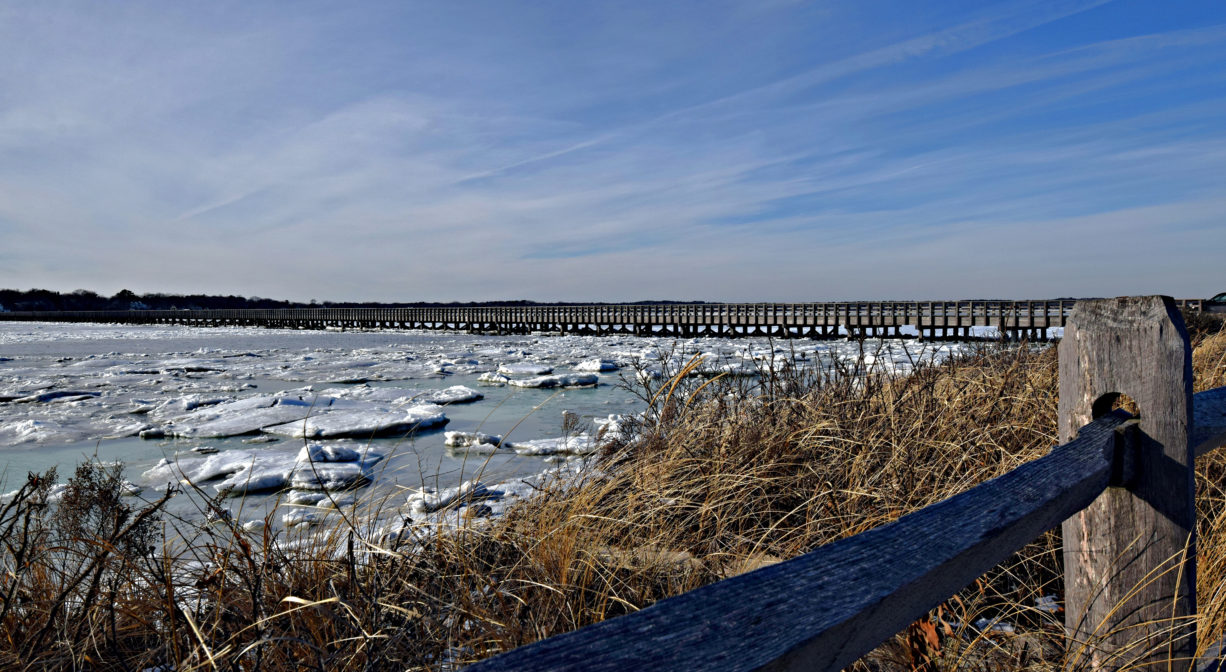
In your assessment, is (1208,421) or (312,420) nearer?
(1208,421)

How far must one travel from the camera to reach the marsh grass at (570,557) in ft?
6.06

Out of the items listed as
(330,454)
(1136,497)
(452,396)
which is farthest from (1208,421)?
(452,396)

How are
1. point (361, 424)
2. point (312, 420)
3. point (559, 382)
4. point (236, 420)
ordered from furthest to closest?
point (559, 382) < point (236, 420) < point (312, 420) < point (361, 424)

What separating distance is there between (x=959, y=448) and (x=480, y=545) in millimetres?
2558

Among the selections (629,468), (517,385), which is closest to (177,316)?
(517,385)

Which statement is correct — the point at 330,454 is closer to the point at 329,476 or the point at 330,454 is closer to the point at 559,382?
the point at 329,476

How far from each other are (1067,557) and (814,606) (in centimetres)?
156

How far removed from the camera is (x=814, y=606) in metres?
0.74

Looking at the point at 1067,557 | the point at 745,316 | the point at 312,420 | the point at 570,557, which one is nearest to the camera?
the point at 1067,557

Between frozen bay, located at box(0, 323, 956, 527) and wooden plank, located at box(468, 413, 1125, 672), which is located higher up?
wooden plank, located at box(468, 413, 1125, 672)

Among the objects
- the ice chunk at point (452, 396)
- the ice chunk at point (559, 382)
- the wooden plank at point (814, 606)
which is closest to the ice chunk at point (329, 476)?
the ice chunk at point (452, 396)

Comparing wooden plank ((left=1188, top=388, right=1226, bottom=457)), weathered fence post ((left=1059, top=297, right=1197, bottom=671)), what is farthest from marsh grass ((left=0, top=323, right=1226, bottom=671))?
wooden plank ((left=1188, top=388, right=1226, bottom=457))

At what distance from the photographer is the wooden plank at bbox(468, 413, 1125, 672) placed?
2.04ft

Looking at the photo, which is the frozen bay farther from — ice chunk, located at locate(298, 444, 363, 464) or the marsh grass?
the marsh grass
